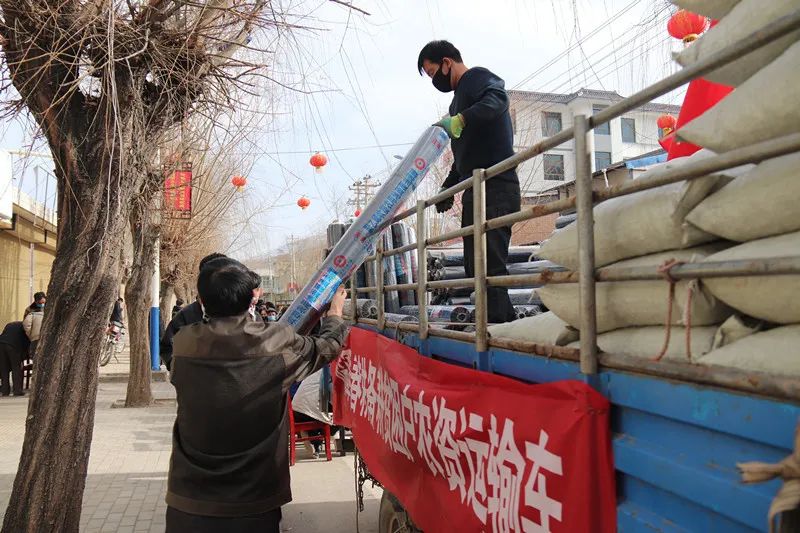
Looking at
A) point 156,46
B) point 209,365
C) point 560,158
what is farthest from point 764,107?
point 560,158

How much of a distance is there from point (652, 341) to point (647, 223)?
0.95 ft

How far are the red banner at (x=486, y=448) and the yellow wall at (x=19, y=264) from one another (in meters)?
16.5

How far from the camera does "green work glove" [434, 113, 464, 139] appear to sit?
10.8ft

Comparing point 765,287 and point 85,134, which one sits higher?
point 85,134

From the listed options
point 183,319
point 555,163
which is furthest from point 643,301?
point 555,163

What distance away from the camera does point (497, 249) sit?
10.3 feet

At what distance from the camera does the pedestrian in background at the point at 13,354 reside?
1150 centimetres

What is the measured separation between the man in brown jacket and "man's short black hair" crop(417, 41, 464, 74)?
1818 millimetres

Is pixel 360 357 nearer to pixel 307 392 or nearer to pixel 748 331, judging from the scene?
pixel 307 392

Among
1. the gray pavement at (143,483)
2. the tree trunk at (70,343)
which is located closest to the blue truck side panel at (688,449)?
the tree trunk at (70,343)

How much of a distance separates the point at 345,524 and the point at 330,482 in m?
1.24

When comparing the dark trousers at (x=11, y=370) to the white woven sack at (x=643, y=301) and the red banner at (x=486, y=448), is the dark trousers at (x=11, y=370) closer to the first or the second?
the red banner at (x=486, y=448)

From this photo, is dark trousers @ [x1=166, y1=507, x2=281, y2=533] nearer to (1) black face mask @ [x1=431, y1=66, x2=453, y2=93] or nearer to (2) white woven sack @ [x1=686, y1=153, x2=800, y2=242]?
(2) white woven sack @ [x1=686, y1=153, x2=800, y2=242]

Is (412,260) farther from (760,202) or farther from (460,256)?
(760,202)
